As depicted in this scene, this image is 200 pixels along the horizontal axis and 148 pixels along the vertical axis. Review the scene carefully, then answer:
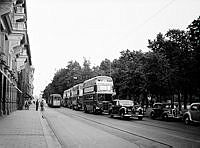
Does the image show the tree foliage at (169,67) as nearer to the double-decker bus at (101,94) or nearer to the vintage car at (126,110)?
the double-decker bus at (101,94)

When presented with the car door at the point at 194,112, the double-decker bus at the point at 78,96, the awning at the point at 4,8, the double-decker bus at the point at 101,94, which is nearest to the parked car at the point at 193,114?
the car door at the point at 194,112

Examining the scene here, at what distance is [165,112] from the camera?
29.3 metres

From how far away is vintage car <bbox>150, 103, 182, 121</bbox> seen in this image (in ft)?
90.6

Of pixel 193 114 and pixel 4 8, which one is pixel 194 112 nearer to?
pixel 193 114

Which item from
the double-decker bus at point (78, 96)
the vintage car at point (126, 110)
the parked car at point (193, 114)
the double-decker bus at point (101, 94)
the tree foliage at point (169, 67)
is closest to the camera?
the parked car at point (193, 114)

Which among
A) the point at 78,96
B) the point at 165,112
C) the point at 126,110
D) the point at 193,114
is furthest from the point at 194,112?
the point at 78,96

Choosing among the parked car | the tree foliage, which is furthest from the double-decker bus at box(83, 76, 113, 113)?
the parked car

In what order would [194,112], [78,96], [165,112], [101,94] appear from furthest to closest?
1. [78,96]
2. [101,94]
3. [165,112]
4. [194,112]

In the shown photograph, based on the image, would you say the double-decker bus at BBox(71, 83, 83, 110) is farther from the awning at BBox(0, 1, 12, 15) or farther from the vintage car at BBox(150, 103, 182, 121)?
the awning at BBox(0, 1, 12, 15)

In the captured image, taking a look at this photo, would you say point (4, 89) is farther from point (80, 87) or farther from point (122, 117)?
point (80, 87)

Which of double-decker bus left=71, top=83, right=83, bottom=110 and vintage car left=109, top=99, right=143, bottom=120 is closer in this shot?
vintage car left=109, top=99, right=143, bottom=120

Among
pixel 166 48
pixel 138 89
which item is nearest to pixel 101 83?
pixel 138 89

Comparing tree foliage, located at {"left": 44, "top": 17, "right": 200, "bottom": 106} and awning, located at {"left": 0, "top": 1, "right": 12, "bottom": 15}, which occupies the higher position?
awning, located at {"left": 0, "top": 1, "right": 12, "bottom": 15}

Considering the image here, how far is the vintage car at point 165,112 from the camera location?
90.6ft
